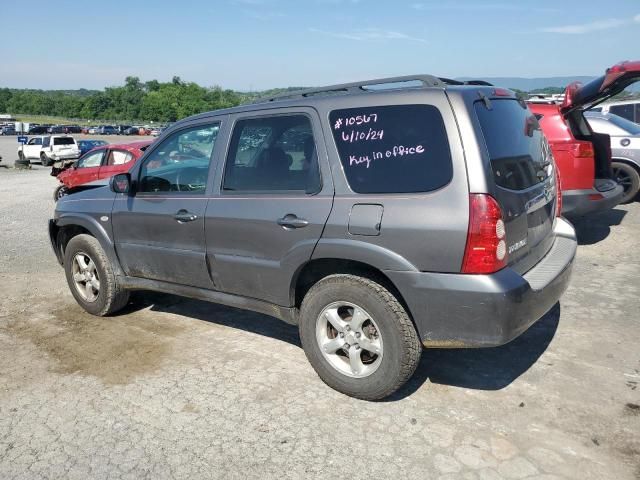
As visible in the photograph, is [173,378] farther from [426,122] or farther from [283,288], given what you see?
[426,122]

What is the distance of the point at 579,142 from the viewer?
21.0 ft

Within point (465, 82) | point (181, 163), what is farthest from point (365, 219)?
point (181, 163)

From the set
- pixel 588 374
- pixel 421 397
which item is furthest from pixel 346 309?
pixel 588 374

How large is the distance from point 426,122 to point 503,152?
488 mm

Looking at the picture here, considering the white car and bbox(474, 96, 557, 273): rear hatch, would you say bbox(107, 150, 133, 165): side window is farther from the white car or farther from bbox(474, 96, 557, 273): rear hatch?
the white car

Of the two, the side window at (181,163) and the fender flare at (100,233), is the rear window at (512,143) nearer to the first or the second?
the side window at (181,163)

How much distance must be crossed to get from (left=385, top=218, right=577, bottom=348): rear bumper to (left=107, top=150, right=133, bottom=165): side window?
431 inches

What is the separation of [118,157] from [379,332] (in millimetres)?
11290

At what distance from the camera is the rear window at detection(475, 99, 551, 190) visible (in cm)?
299

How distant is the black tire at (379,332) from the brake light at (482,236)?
501 millimetres

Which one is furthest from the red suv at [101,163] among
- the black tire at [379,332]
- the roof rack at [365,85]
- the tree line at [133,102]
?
the tree line at [133,102]

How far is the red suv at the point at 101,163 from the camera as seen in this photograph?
41.3 ft

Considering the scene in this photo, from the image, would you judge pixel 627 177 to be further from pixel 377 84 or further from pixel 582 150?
pixel 377 84

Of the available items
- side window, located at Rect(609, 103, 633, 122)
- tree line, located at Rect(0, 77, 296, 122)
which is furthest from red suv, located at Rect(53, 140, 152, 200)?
tree line, located at Rect(0, 77, 296, 122)
